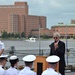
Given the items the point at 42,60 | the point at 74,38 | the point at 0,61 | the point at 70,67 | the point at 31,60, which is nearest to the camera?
the point at 31,60

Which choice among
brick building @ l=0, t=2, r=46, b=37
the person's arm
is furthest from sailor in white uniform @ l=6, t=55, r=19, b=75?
brick building @ l=0, t=2, r=46, b=37

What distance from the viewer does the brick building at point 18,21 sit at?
13588 centimetres

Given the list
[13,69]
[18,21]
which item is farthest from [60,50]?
[18,21]

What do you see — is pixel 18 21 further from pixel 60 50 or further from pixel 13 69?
pixel 13 69

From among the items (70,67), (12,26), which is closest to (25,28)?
(12,26)

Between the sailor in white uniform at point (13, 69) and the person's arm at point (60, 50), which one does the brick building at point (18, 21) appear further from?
the sailor in white uniform at point (13, 69)

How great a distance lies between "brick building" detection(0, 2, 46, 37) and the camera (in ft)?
446

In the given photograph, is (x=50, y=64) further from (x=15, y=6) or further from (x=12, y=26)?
(x=15, y=6)

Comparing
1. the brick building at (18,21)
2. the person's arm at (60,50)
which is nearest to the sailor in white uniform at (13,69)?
the person's arm at (60,50)

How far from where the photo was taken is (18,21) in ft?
481

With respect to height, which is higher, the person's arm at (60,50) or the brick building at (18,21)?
the person's arm at (60,50)

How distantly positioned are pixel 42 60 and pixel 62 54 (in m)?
0.66

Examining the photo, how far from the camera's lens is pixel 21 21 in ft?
474

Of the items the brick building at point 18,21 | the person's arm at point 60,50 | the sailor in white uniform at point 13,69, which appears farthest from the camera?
the brick building at point 18,21
